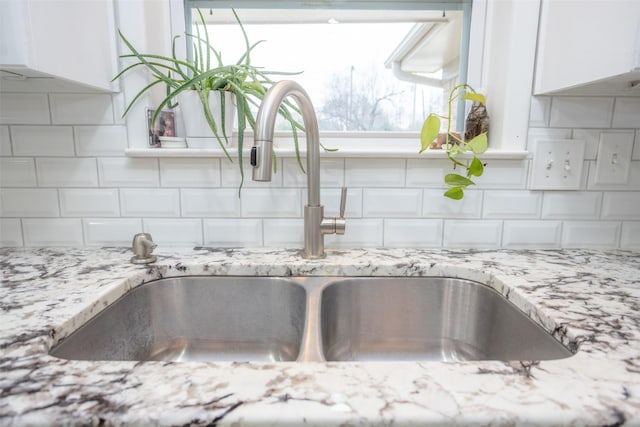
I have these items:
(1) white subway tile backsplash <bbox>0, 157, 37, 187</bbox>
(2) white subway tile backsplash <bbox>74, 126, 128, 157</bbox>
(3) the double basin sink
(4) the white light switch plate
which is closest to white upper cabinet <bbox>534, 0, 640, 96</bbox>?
(4) the white light switch plate

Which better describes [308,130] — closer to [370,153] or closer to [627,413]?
[370,153]

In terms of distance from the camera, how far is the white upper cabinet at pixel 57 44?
0.59m

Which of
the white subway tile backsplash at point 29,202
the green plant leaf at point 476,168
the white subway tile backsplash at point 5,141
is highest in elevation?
the white subway tile backsplash at point 5,141

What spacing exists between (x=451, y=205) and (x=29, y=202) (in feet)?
3.82

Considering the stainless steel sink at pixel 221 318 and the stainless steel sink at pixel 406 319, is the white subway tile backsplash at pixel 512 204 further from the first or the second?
the stainless steel sink at pixel 221 318

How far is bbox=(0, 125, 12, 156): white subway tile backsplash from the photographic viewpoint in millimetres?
899

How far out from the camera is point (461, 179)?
2.82ft

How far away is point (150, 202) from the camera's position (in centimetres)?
94

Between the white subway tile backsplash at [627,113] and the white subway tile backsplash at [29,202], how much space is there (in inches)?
60.2

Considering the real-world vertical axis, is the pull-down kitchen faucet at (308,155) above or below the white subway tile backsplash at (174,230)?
above

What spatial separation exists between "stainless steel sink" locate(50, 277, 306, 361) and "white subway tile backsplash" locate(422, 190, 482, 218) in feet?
1.43

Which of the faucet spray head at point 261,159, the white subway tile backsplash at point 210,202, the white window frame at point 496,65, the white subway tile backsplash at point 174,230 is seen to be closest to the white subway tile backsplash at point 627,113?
the white window frame at point 496,65

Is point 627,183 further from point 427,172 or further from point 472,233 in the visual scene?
point 427,172

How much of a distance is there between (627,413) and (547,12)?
93 centimetres
